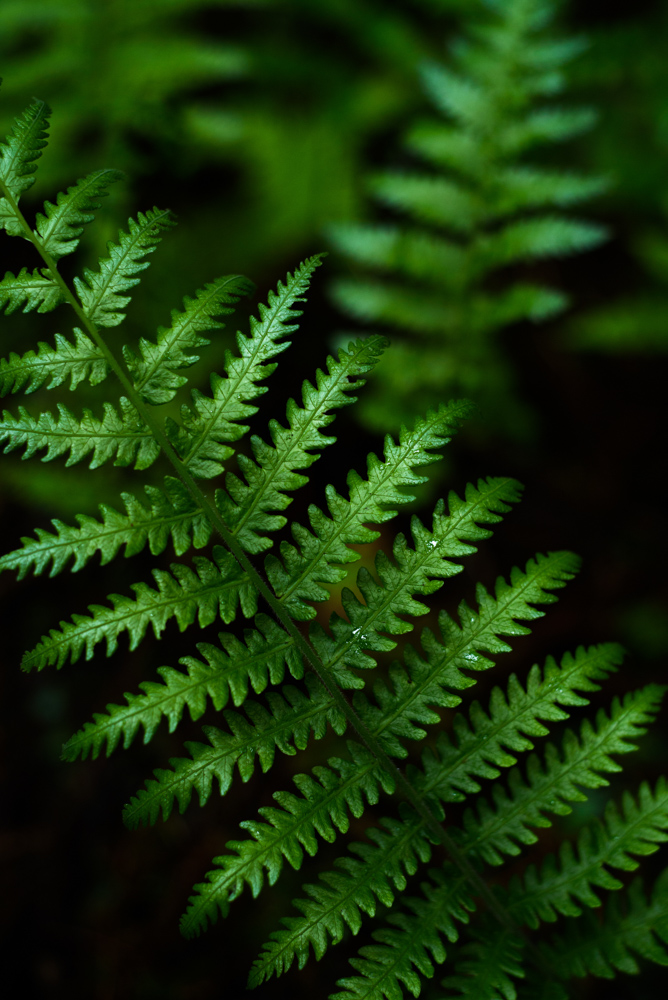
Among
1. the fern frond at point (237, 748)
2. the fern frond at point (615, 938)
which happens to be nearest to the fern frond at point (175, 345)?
the fern frond at point (237, 748)

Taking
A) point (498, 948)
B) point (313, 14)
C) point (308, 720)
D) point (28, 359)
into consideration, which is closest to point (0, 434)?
point (28, 359)

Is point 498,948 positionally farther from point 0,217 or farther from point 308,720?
point 0,217

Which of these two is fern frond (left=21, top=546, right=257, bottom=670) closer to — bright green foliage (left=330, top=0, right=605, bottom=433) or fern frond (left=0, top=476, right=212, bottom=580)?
fern frond (left=0, top=476, right=212, bottom=580)

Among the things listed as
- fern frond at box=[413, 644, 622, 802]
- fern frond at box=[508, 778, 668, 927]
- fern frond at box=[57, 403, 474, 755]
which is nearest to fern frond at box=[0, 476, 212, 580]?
fern frond at box=[57, 403, 474, 755]

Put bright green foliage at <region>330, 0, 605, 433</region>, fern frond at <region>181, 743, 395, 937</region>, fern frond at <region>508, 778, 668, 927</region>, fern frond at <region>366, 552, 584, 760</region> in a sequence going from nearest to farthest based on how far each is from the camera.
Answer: fern frond at <region>181, 743, 395, 937</region>, fern frond at <region>366, 552, 584, 760</region>, fern frond at <region>508, 778, 668, 927</region>, bright green foliage at <region>330, 0, 605, 433</region>

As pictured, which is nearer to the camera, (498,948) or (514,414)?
(498,948)

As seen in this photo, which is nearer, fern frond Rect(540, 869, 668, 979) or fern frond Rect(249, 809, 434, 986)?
fern frond Rect(249, 809, 434, 986)

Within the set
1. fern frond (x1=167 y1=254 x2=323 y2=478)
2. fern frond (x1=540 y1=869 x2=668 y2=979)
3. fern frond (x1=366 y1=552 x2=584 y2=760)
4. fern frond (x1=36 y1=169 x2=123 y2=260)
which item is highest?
fern frond (x1=36 y1=169 x2=123 y2=260)
